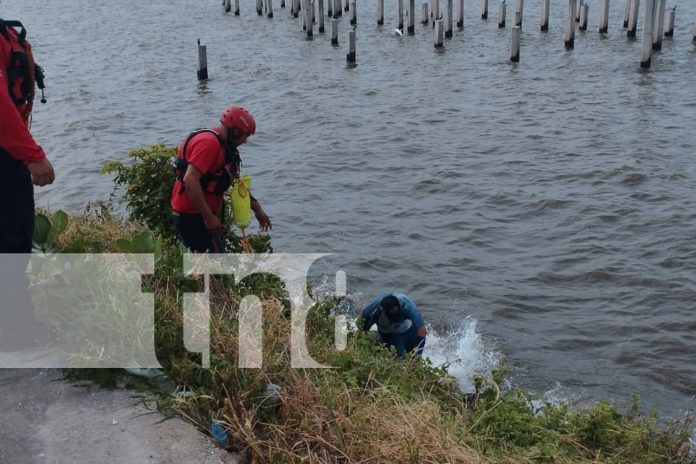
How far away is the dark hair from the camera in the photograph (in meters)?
7.89

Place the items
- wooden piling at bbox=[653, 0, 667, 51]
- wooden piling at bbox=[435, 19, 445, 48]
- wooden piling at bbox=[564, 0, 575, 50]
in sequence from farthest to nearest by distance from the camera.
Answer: wooden piling at bbox=[435, 19, 445, 48]
wooden piling at bbox=[564, 0, 575, 50]
wooden piling at bbox=[653, 0, 667, 51]

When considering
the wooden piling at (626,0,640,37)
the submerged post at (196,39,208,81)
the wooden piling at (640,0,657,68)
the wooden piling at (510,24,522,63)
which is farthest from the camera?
the wooden piling at (626,0,640,37)

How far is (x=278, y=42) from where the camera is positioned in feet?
107

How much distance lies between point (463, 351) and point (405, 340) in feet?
3.98

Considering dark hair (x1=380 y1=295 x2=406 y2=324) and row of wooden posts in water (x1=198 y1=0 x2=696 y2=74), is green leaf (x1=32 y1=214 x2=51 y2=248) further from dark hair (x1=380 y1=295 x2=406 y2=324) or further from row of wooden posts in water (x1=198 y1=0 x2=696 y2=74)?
row of wooden posts in water (x1=198 y1=0 x2=696 y2=74)

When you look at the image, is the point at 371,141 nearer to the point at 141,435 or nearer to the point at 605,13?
the point at 141,435

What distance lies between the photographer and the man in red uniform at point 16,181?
425 centimetres

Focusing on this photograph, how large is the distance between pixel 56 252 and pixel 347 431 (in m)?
2.58

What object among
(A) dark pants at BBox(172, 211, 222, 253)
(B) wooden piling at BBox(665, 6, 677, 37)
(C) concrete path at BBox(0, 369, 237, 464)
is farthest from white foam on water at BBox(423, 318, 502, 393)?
(B) wooden piling at BBox(665, 6, 677, 37)

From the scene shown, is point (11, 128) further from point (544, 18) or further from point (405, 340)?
point (544, 18)

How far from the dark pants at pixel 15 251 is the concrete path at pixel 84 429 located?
0.99ft

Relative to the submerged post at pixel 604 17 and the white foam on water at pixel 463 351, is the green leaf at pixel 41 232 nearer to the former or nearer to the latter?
the white foam on water at pixel 463 351

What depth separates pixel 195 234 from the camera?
22.4ft

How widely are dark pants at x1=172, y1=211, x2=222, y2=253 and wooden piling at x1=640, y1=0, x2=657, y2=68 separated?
19.3 meters
